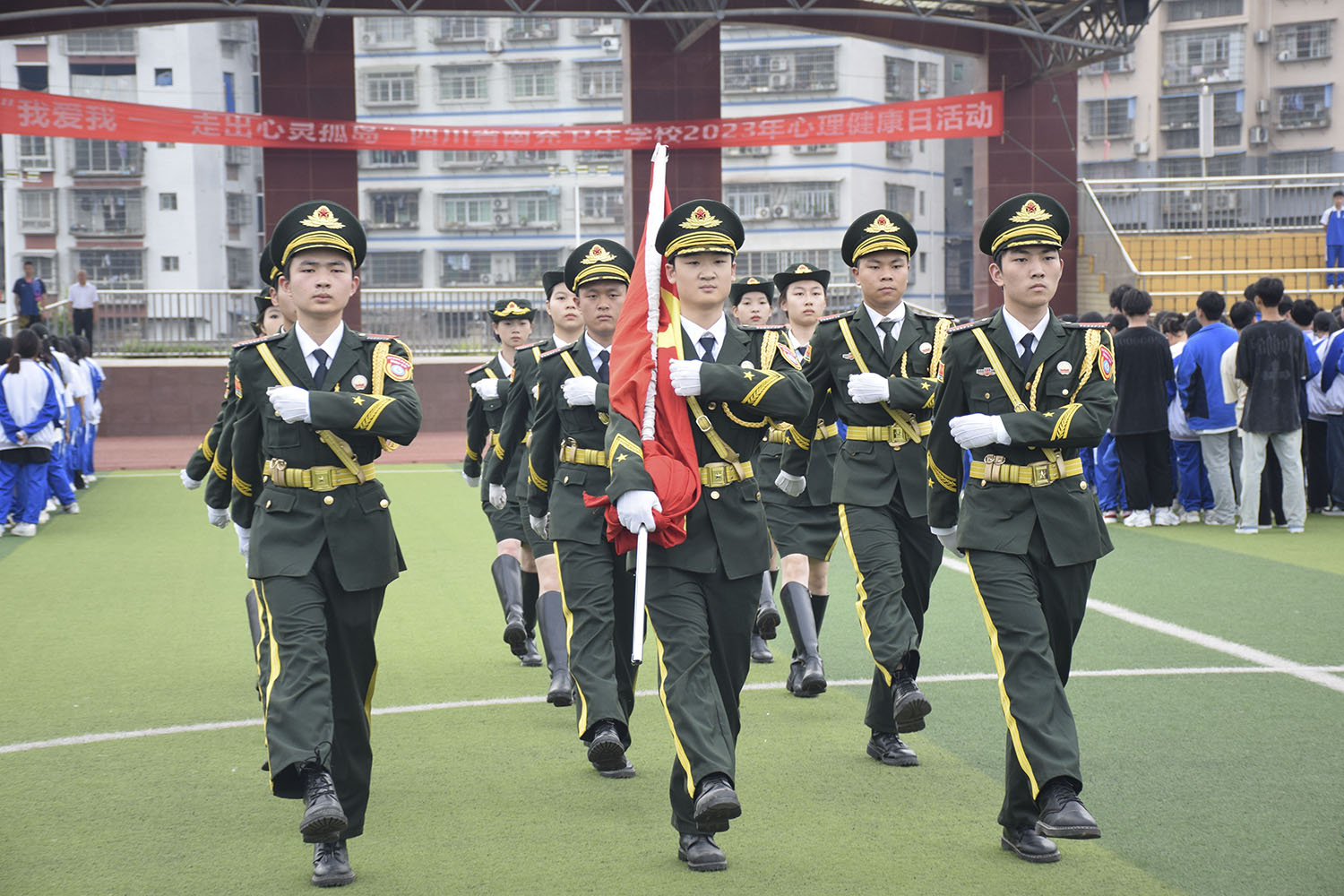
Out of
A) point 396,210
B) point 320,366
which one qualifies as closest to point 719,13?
point 320,366

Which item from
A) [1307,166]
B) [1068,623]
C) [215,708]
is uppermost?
[1307,166]

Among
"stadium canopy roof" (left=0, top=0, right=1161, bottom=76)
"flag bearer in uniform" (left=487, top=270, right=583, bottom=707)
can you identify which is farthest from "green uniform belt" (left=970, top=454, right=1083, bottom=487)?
"stadium canopy roof" (left=0, top=0, right=1161, bottom=76)

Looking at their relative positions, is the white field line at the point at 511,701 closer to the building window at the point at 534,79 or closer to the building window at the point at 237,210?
the building window at the point at 237,210

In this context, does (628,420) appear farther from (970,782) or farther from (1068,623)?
(970,782)

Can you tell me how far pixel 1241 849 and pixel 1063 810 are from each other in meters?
0.78

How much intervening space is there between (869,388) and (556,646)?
6.83ft

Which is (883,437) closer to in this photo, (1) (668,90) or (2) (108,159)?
(1) (668,90)

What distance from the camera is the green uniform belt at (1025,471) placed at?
5.03 meters

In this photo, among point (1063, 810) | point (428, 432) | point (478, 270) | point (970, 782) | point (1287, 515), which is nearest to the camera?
point (1063, 810)

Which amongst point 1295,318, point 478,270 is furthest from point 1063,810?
point 478,270

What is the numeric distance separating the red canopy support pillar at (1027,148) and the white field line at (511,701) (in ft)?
64.7

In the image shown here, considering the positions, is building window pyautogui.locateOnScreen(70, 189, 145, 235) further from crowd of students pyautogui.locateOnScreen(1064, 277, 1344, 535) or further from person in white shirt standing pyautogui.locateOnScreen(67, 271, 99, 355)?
crowd of students pyautogui.locateOnScreen(1064, 277, 1344, 535)

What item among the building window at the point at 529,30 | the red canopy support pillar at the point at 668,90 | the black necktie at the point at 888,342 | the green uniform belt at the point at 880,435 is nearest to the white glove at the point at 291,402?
the green uniform belt at the point at 880,435

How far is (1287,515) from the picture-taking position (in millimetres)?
13242
